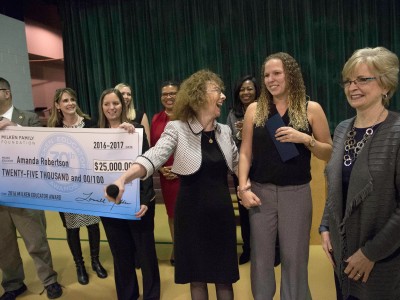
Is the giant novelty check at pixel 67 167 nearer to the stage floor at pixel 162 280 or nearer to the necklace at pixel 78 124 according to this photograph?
the necklace at pixel 78 124

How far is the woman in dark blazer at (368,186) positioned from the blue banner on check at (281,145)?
251mm

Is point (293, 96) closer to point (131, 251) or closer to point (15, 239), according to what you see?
point (131, 251)

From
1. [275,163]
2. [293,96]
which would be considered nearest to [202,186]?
[275,163]

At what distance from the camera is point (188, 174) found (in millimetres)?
1699

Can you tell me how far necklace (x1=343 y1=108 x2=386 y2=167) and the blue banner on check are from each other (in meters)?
0.29

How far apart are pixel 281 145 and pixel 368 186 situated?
0.49 metres

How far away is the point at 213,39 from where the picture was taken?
18.6ft

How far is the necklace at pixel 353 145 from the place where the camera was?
128 cm

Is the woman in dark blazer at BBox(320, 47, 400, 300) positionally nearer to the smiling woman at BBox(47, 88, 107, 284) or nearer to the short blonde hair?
the short blonde hair

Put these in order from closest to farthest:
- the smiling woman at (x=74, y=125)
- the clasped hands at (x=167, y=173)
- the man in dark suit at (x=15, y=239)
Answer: the man in dark suit at (x=15, y=239), the smiling woman at (x=74, y=125), the clasped hands at (x=167, y=173)

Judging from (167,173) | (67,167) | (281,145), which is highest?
(281,145)

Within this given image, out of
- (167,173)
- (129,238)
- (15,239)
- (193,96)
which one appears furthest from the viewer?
(167,173)

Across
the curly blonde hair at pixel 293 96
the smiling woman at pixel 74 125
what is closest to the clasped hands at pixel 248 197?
the curly blonde hair at pixel 293 96

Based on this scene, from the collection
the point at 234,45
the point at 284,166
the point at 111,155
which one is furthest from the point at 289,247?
the point at 234,45
